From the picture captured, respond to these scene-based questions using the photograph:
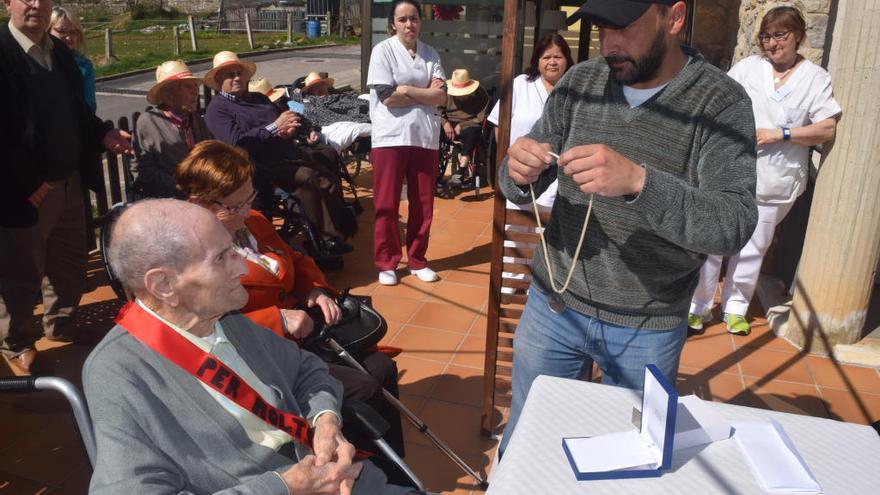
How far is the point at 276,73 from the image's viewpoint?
1983cm

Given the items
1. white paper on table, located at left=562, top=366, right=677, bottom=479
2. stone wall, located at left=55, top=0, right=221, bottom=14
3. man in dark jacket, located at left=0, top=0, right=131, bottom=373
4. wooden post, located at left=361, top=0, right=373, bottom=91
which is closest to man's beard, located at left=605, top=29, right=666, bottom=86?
white paper on table, located at left=562, top=366, right=677, bottom=479

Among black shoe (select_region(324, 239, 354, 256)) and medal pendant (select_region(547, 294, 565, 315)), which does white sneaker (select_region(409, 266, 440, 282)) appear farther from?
medal pendant (select_region(547, 294, 565, 315))

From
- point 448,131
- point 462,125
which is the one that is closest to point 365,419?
point 448,131

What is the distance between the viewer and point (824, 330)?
162 inches

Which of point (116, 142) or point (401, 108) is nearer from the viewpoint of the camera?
point (116, 142)

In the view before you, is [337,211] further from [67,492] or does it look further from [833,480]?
[833,480]

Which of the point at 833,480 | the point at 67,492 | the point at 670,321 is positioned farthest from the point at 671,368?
the point at 67,492

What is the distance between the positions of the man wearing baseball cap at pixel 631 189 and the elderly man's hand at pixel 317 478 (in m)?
0.60

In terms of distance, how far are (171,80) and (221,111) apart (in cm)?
71

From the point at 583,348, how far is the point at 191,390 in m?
1.14

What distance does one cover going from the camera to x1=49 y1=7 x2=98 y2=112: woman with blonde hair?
4.86 meters

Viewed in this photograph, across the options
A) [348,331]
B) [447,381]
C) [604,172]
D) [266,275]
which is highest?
[604,172]

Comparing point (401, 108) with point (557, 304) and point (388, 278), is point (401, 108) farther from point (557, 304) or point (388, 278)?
point (557, 304)

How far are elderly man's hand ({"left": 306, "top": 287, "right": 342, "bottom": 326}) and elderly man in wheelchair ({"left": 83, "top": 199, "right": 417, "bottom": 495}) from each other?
78 centimetres
